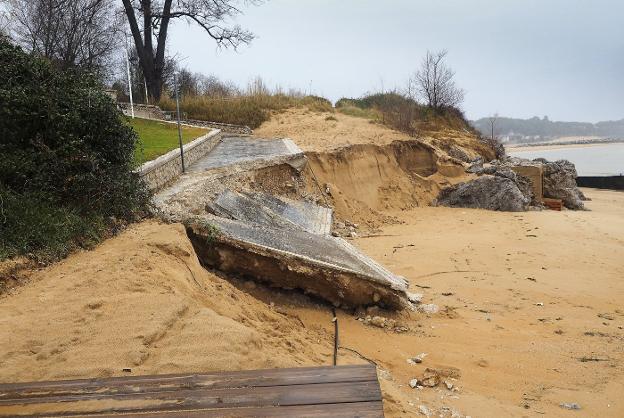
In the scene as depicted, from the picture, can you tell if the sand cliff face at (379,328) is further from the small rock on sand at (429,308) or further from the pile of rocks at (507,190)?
the pile of rocks at (507,190)

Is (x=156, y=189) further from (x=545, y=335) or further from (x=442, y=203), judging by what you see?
(x=442, y=203)

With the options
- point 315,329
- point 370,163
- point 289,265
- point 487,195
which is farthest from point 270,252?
point 487,195

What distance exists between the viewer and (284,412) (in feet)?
7.73

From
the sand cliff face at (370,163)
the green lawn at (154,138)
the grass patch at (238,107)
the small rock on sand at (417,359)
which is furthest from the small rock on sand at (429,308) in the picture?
the grass patch at (238,107)

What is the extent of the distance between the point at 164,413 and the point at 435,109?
24.8 m

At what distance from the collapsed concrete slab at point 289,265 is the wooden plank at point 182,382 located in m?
2.80

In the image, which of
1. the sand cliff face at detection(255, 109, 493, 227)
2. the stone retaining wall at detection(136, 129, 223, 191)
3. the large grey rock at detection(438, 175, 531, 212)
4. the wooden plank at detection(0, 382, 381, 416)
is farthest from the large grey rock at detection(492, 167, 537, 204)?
the wooden plank at detection(0, 382, 381, 416)

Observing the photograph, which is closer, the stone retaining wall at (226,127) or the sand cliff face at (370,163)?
the sand cliff face at (370,163)

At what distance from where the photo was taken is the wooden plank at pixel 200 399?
2.41m

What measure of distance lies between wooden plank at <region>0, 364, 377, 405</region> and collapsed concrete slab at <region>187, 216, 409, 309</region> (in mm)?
2798

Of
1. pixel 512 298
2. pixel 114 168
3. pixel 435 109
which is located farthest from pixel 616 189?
pixel 114 168

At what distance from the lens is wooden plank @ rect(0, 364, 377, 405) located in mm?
2574

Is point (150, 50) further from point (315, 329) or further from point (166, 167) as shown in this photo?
point (315, 329)

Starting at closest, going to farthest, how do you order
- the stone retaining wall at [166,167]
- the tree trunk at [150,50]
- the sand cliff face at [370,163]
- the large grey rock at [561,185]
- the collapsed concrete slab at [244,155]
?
the stone retaining wall at [166,167], the collapsed concrete slab at [244,155], the sand cliff face at [370,163], the large grey rock at [561,185], the tree trunk at [150,50]
